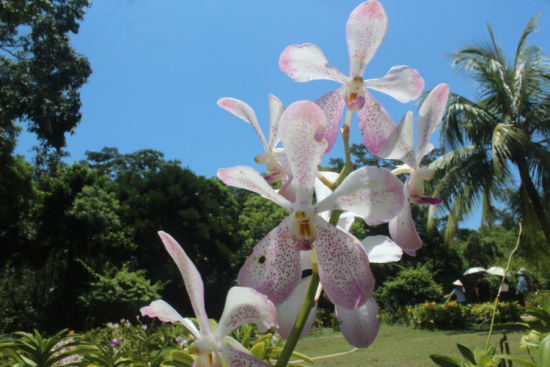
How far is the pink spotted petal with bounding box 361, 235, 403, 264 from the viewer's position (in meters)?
0.45

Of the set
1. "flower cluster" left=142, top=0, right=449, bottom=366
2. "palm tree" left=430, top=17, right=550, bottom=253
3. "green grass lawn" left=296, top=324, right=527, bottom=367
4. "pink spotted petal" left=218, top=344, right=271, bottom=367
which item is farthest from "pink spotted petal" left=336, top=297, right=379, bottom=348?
"palm tree" left=430, top=17, right=550, bottom=253

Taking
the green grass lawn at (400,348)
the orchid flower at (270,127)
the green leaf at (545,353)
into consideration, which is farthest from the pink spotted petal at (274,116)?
the green grass lawn at (400,348)

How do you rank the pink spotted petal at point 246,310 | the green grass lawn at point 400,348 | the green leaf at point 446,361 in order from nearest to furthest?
the pink spotted petal at point 246,310 < the green leaf at point 446,361 < the green grass lawn at point 400,348

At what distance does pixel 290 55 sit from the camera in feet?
1.51

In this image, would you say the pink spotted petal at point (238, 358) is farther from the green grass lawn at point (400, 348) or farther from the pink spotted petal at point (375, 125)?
the green grass lawn at point (400, 348)

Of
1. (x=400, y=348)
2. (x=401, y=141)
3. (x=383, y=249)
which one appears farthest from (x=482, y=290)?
(x=401, y=141)

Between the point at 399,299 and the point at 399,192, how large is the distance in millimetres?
10731

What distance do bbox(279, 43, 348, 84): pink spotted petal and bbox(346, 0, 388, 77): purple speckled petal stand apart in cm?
2

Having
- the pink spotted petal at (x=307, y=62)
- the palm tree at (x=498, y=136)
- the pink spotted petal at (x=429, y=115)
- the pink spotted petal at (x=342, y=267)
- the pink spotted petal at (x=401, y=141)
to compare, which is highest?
the palm tree at (x=498, y=136)

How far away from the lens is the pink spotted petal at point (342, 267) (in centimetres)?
33

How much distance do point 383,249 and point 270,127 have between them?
19 cm

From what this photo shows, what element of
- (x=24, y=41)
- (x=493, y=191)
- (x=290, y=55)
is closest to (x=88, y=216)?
(x=24, y=41)

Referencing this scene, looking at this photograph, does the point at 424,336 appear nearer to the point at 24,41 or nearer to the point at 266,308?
the point at 266,308

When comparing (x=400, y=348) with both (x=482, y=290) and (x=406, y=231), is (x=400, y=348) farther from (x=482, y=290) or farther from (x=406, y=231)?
(x=406, y=231)
